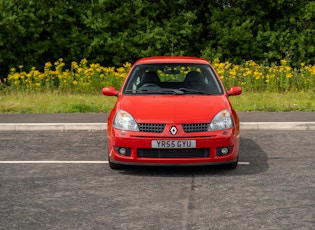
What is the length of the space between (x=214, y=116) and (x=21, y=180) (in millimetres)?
2529

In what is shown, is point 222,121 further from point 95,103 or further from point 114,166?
point 95,103

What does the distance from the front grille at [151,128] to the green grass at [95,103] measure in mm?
6015

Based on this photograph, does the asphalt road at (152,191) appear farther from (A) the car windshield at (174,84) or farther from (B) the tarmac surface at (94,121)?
(B) the tarmac surface at (94,121)

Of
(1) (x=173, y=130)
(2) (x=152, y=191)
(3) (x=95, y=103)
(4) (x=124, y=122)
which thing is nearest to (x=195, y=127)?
(1) (x=173, y=130)

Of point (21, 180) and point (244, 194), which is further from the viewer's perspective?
point (21, 180)

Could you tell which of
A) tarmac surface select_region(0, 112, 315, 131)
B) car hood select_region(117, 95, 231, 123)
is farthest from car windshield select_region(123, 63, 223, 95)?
tarmac surface select_region(0, 112, 315, 131)

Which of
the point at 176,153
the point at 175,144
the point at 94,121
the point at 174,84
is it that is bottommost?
the point at 94,121

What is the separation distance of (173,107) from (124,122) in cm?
67

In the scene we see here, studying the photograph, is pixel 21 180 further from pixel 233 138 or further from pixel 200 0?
pixel 200 0

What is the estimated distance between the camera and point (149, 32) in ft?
75.5

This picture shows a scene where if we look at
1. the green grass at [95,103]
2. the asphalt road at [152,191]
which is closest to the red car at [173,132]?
the asphalt road at [152,191]

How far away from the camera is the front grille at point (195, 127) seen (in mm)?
7988

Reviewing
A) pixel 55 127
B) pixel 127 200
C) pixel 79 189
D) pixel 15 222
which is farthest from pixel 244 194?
pixel 55 127

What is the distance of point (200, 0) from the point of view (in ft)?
81.9
